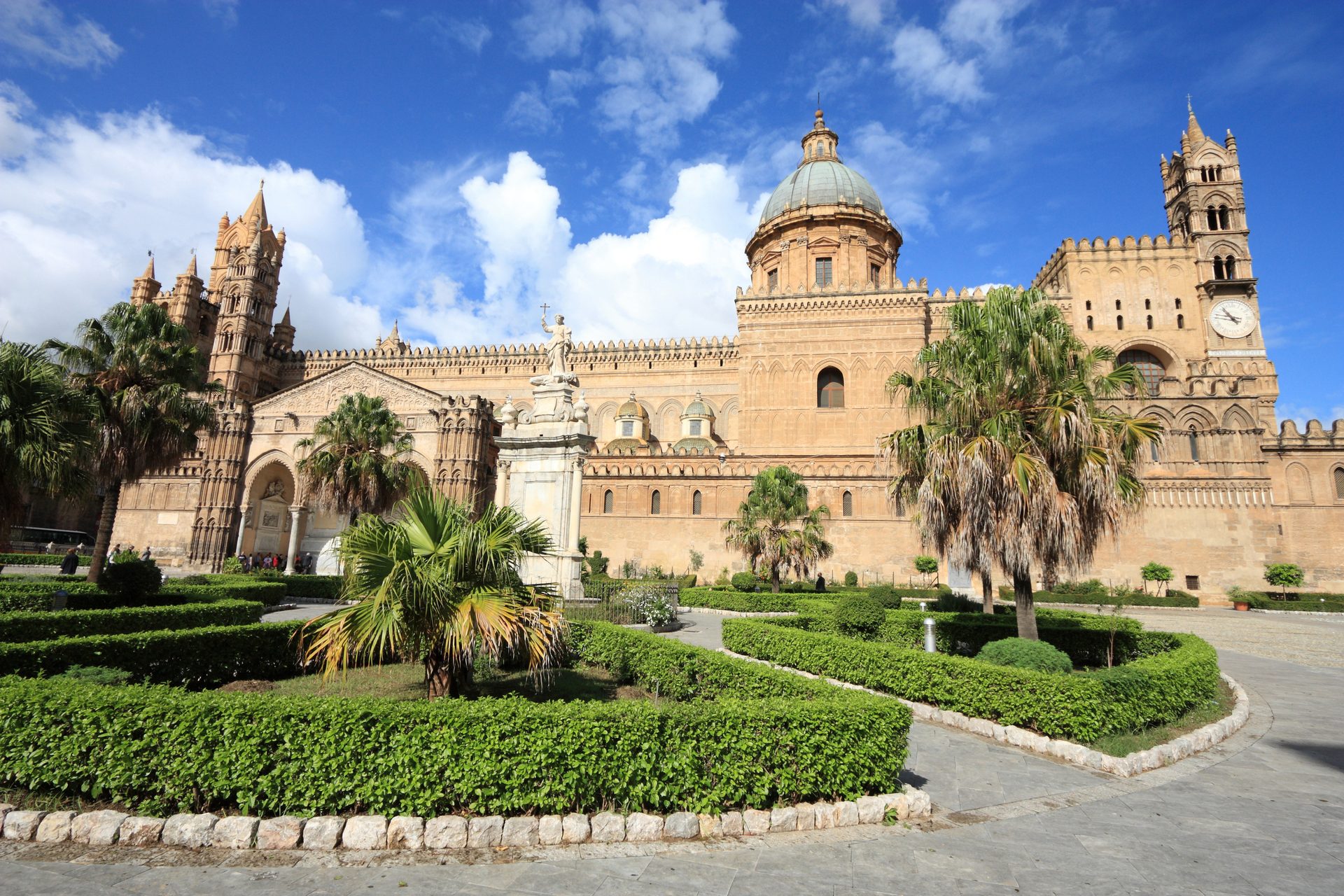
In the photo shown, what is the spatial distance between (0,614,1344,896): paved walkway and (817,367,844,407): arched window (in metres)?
34.7

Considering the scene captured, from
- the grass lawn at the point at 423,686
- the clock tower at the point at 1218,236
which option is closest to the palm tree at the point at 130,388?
the grass lawn at the point at 423,686

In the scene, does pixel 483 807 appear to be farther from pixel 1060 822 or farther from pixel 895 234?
pixel 895 234

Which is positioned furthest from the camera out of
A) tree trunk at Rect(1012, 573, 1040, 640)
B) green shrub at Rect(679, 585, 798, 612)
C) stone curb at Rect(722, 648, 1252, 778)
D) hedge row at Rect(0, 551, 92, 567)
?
hedge row at Rect(0, 551, 92, 567)

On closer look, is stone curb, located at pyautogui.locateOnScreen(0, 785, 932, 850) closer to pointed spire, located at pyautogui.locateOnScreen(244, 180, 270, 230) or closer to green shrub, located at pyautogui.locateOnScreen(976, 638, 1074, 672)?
green shrub, located at pyautogui.locateOnScreen(976, 638, 1074, 672)

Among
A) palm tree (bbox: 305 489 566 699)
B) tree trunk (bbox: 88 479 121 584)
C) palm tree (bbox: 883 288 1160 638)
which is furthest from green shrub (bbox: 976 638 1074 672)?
tree trunk (bbox: 88 479 121 584)

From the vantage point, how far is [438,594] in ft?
23.2

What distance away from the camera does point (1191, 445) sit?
36.7 metres

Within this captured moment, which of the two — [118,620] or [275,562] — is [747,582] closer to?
[118,620]

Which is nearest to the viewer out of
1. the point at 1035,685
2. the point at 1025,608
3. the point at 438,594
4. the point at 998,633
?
the point at 438,594

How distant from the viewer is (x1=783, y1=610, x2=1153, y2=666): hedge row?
13.4 meters

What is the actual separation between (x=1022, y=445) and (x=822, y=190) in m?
38.4

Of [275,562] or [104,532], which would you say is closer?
[104,532]

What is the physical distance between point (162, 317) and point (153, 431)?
11.1 feet

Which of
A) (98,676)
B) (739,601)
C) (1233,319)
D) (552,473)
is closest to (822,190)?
(1233,319)
